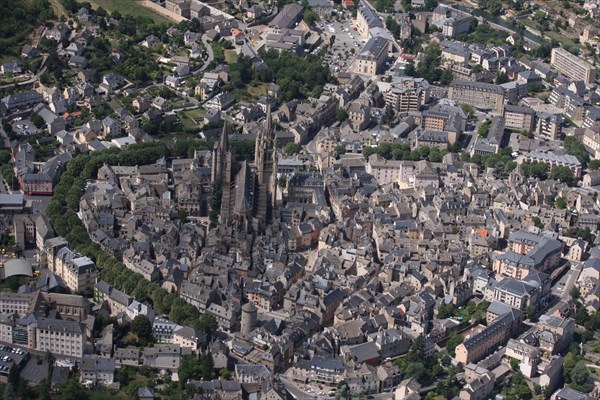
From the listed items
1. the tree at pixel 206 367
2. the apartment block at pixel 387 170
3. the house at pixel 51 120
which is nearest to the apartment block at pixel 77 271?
the tree at pixel 206 367

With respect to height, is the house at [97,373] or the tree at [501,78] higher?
the tree at [501,78]

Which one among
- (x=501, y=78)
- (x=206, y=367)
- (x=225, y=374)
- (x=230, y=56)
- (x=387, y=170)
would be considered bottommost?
(x=225, y=374)

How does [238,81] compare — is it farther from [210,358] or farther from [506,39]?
[210,358]

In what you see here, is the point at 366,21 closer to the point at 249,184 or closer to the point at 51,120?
the point at 51,120

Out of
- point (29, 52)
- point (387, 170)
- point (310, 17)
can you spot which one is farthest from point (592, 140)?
point (29, 52)

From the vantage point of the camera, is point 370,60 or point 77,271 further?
point 370,60

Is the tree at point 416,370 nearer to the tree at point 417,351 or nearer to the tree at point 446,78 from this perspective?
the tree at point 417,351
